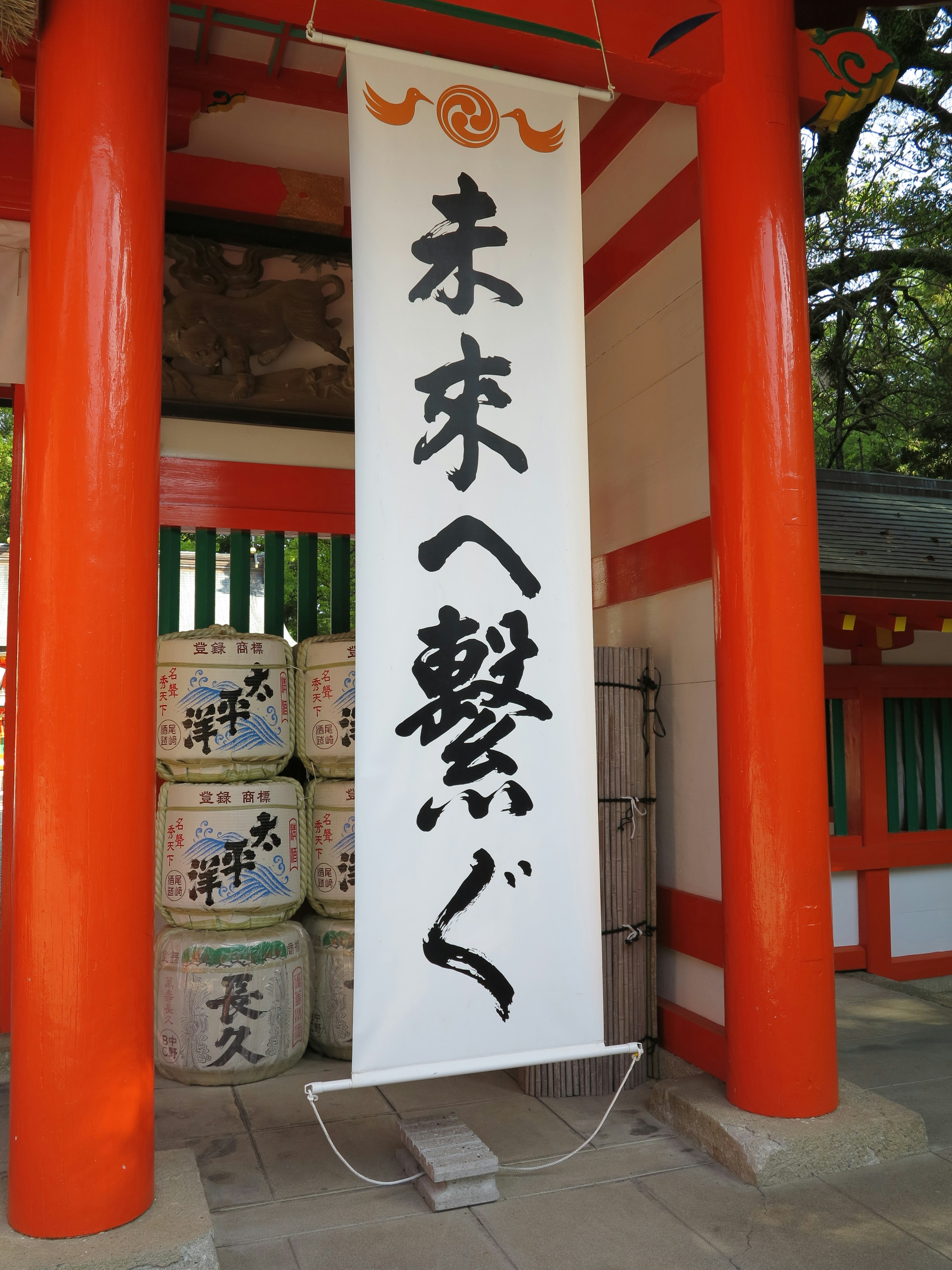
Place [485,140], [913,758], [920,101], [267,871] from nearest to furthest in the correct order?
[485,140], [267,871], [913,758], [920,101]

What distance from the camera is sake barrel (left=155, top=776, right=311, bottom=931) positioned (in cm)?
420

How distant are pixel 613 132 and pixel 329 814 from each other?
11.7 feet

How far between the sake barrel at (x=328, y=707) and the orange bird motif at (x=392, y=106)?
2.28 meters

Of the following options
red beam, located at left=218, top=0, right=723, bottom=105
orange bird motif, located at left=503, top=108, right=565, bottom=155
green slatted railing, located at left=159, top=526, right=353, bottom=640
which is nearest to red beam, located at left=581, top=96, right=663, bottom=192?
red beam, located at left=218, top=0, right=723, bottom=105

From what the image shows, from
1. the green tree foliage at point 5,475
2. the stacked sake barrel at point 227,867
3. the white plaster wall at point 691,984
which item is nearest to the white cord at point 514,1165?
the white plaster wall at point 691,984

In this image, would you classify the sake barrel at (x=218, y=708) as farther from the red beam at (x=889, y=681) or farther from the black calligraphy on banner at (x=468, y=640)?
the red beam at (x=889, y=681)

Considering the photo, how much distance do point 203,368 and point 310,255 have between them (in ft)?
2.88

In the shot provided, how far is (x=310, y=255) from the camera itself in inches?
202

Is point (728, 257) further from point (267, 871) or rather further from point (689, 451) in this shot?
point (267, 871)

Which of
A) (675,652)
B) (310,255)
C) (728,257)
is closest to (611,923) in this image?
(675,652)

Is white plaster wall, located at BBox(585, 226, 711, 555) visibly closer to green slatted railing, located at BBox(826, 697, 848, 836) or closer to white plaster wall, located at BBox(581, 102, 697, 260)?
white plaster wall, located at BBox(581, 102, 697, 260)

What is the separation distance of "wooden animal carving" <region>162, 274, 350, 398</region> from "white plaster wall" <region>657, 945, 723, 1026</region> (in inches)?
137

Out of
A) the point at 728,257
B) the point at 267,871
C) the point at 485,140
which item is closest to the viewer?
the point at 485,140

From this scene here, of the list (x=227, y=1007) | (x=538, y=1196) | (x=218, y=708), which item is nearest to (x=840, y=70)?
(x=218, y=708)
